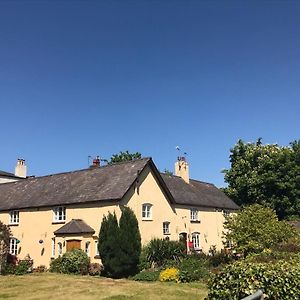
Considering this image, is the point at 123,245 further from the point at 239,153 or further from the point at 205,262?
the point at 239,153

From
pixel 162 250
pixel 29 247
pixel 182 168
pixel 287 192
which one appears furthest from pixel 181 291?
pixel 287 192

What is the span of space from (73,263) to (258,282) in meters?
19.7

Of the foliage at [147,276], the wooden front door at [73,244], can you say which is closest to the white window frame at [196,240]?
the wooden front door at [73,244]

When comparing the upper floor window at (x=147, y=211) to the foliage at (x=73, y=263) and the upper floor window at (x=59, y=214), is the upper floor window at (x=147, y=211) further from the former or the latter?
the upper floor window at (x=59, y=214)

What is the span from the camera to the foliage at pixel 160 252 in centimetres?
2797

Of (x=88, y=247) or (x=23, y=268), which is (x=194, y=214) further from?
(x=23, y=268)

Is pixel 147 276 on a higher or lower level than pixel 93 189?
lower

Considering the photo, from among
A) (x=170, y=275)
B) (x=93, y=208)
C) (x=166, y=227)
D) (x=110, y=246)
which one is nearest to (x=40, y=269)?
(x=93, y=208)

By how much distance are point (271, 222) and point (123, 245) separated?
9.91 m

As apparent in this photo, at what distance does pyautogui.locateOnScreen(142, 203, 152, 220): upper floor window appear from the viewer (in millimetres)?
30578

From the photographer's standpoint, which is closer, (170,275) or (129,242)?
(170,275)

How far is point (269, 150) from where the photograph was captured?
53750 millimetres

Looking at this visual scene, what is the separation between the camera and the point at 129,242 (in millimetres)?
25797

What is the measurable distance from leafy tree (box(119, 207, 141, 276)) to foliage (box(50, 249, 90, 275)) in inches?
136
